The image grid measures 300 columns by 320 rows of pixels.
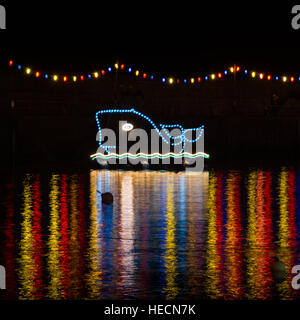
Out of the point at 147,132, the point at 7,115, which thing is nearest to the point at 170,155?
the point at 147,132

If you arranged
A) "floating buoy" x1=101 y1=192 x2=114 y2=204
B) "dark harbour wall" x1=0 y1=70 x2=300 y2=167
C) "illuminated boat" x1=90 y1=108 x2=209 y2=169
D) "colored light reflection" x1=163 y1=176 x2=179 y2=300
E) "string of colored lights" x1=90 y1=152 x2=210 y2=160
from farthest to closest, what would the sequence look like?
"dark harbour wall" x1=0 y1=70 x2=300 y2=167 < "illuminated boat" x1=90 y1=108 x2=209 y2=169 < "string of colored lights" x1=90 y1=152 x2=210 y2=160 < "floating buoy" x1=101 y1=192 x2=114 y2=204 < "colored light reflection" x1=163 y1=176 x2=179 y2=300

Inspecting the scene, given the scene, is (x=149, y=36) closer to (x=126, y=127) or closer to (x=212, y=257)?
(x=126, y=127)

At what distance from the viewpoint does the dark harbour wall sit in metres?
31.5

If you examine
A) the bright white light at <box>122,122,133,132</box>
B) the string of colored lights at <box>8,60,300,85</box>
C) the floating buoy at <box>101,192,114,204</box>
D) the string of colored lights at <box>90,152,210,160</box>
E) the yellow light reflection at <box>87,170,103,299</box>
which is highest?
the string of colored lights at <box>8,60,300,85</box>

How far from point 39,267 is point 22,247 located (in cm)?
146

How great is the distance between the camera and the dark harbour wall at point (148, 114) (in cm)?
3153

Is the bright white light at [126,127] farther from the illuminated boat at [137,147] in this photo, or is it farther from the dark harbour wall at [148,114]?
the dark harbour wall at [148,114]

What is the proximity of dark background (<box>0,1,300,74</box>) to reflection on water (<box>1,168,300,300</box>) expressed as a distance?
69.9ft

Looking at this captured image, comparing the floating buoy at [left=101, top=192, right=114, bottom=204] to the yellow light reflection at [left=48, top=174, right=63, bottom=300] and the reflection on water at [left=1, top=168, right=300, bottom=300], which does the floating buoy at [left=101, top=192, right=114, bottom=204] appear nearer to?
the reflection on water at [left=1, top=168, right=300, bottom=300]

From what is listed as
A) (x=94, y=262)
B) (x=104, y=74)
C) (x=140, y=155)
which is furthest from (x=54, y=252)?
(x=104, y=74)

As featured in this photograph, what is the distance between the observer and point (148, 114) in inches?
1328

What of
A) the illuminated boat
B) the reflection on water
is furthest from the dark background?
the reflection on water

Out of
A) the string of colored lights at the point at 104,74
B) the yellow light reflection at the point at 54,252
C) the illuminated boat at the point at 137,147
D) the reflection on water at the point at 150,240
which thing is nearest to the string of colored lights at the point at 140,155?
the illuminated boat at the point at 137,147

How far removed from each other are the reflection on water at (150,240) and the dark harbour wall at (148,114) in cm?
1029
